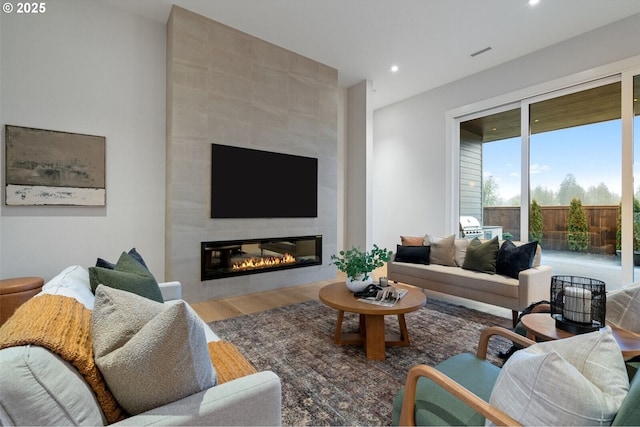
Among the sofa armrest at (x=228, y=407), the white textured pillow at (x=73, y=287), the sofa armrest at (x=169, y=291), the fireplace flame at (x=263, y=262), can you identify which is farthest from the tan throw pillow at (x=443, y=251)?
the white textured pillow at (x=73, y=287)

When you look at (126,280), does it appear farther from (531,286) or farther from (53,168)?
(531,286)

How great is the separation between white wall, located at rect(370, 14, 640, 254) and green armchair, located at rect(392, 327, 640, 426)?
4.01m

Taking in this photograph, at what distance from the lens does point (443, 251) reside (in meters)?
4.01

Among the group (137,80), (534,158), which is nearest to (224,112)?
(137,80)

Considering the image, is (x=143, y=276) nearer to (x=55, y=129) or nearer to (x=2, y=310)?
(x=2, y=310)

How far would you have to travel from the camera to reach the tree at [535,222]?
4.24m

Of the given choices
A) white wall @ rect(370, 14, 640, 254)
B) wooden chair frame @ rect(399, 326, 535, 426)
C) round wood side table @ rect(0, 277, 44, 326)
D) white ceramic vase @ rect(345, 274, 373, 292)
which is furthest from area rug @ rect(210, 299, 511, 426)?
white wall @ rect(370, 14, 640, 254)

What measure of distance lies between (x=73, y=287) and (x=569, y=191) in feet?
17.0

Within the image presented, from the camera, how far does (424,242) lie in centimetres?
425

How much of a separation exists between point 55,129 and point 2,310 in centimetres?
181

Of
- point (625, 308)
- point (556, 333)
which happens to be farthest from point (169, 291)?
point (625, 308)

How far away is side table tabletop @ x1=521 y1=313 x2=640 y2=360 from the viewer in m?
1.39

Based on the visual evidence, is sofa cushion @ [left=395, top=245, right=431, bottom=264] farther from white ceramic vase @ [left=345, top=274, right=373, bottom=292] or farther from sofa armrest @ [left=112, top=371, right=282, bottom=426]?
sofa armrest @ [left=112, top=371, right=282, bottom=426]

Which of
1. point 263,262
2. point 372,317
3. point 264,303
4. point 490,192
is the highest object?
point 490,192
